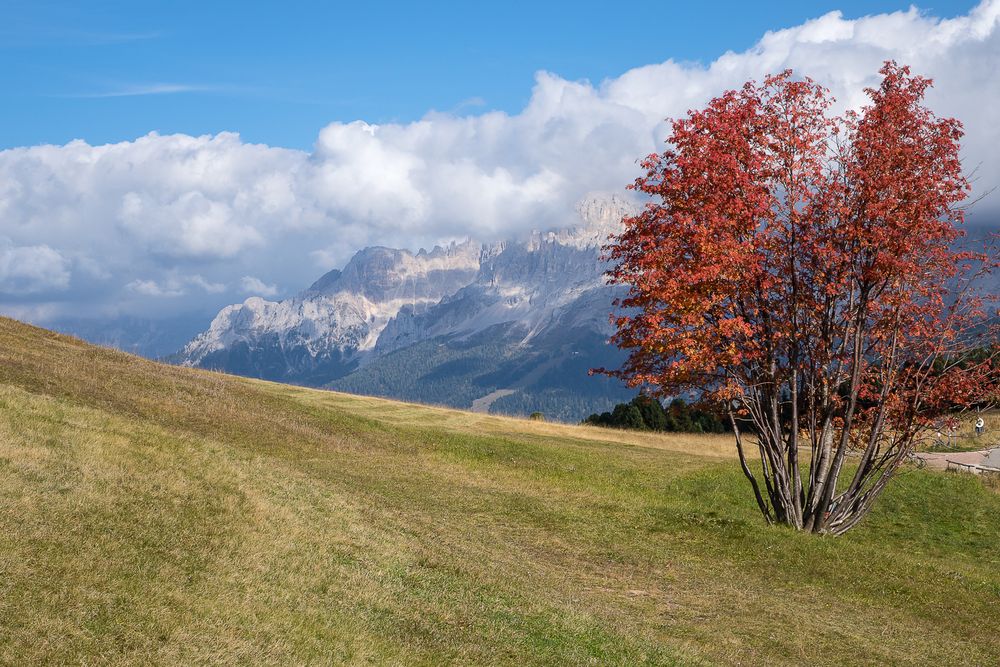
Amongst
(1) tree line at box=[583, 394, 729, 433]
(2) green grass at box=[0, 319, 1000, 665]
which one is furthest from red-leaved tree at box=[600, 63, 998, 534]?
(1) tree line at box=[583, 394, 729, 433]

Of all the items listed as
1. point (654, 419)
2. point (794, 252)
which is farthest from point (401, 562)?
point (654, 419)

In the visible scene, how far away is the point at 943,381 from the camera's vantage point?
26.4 metres

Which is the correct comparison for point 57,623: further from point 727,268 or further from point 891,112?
point 891,112

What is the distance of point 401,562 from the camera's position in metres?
18.6

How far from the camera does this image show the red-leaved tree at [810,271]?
24.9m

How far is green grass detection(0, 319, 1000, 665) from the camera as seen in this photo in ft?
43.1

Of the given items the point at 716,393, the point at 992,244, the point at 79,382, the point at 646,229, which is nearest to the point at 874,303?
the point at 992,244

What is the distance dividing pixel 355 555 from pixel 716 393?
1308cm

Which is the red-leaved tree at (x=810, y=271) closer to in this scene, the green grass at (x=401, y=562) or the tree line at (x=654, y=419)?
the green grass at (x=401, y=562)

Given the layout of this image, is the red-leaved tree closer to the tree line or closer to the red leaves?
the red leaves

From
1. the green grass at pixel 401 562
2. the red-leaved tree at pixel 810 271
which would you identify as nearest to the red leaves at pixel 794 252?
the red-leaved tree at pixel 810 271

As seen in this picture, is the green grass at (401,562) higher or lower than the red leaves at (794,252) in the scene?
lower

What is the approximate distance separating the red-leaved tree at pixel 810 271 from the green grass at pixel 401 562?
17.4ft

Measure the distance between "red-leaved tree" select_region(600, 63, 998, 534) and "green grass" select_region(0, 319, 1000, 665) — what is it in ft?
17.4
